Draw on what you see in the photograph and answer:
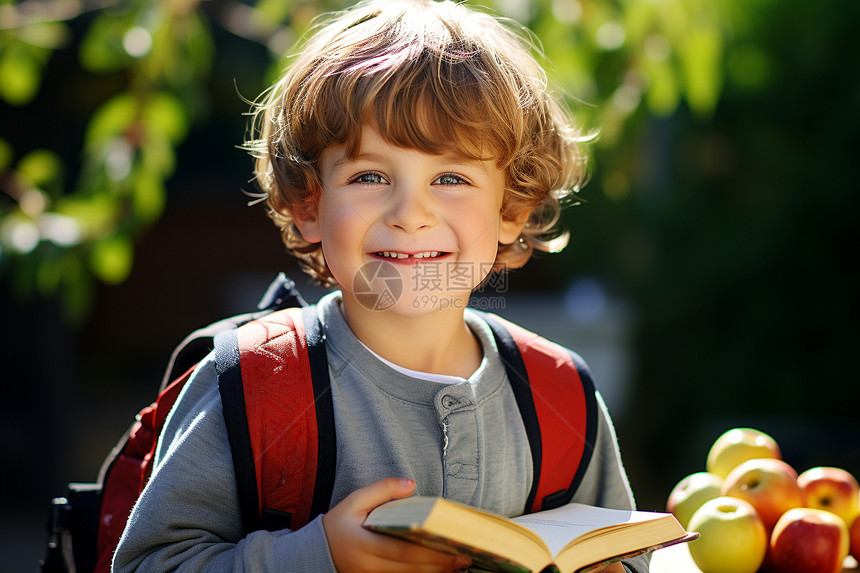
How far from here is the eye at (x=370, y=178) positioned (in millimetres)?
1149

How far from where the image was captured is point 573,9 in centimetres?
199

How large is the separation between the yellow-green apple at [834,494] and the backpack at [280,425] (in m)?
0.45

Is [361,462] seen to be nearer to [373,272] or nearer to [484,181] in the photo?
[373,272]

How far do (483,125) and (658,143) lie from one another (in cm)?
307

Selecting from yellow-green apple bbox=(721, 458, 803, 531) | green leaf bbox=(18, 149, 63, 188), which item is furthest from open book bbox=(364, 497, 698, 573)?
green leaf bbox=(18, 149, 63, 188)

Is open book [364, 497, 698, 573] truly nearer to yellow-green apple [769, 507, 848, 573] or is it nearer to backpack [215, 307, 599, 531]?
backpack [215, 307, 599, 531]

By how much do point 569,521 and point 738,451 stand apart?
522mm

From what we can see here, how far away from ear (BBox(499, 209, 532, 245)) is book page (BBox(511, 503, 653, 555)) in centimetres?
46

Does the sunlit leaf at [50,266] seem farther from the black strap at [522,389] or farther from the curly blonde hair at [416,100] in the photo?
the black strap at [522,389]

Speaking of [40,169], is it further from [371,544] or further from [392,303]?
[371,544]

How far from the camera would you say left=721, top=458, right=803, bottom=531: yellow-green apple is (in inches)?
52.1

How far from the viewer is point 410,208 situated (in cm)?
111

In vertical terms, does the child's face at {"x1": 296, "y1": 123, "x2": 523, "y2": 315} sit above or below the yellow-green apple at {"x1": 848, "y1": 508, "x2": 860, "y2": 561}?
above

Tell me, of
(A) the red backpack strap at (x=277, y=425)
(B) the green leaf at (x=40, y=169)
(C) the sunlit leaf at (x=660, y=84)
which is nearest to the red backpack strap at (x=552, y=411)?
(A) the red backpack strap at (x=277, y=425)
